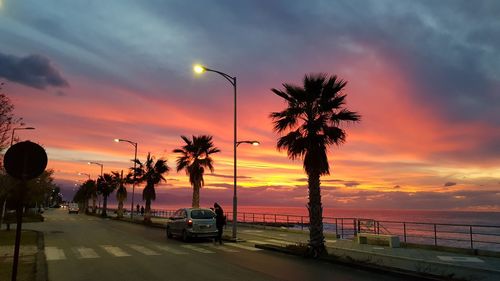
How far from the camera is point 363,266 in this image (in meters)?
13.2

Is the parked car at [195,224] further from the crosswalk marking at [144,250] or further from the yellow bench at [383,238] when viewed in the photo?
the yellow bench at [383,238]

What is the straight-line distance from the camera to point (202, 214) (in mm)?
23828

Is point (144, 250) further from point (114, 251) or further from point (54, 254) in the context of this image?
point (54, 254)

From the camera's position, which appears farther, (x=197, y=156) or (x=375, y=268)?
(x=197, y=156)

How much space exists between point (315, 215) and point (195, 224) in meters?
7.99

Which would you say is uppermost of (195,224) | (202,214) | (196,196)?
(196,196)

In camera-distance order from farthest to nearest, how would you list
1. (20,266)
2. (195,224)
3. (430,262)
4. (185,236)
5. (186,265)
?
(185,236) < (195,224) < (430,262) < (186,265) < (20,266)

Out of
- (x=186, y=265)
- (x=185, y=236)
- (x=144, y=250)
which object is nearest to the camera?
(x=186, y=265)

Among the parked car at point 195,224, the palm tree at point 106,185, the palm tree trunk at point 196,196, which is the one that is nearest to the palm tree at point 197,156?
the palm tree trunk at point 196,196

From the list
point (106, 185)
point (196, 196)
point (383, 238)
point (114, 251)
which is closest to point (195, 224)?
point (114, 251)

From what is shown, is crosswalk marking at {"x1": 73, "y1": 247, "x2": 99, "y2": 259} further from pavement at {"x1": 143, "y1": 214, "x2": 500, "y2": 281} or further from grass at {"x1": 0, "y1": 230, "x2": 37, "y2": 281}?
pavement at {"x1": 143, "y1": 214, "x2": 500, "y2": 281}

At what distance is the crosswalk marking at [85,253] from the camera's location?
636 inches

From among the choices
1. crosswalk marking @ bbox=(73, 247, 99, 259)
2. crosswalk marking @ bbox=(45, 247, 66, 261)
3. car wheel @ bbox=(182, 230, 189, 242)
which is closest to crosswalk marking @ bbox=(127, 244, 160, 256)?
crosswalk marking @ bbox=(73, 247, 99, 259)

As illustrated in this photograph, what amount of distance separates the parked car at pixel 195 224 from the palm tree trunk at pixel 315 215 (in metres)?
7.29
